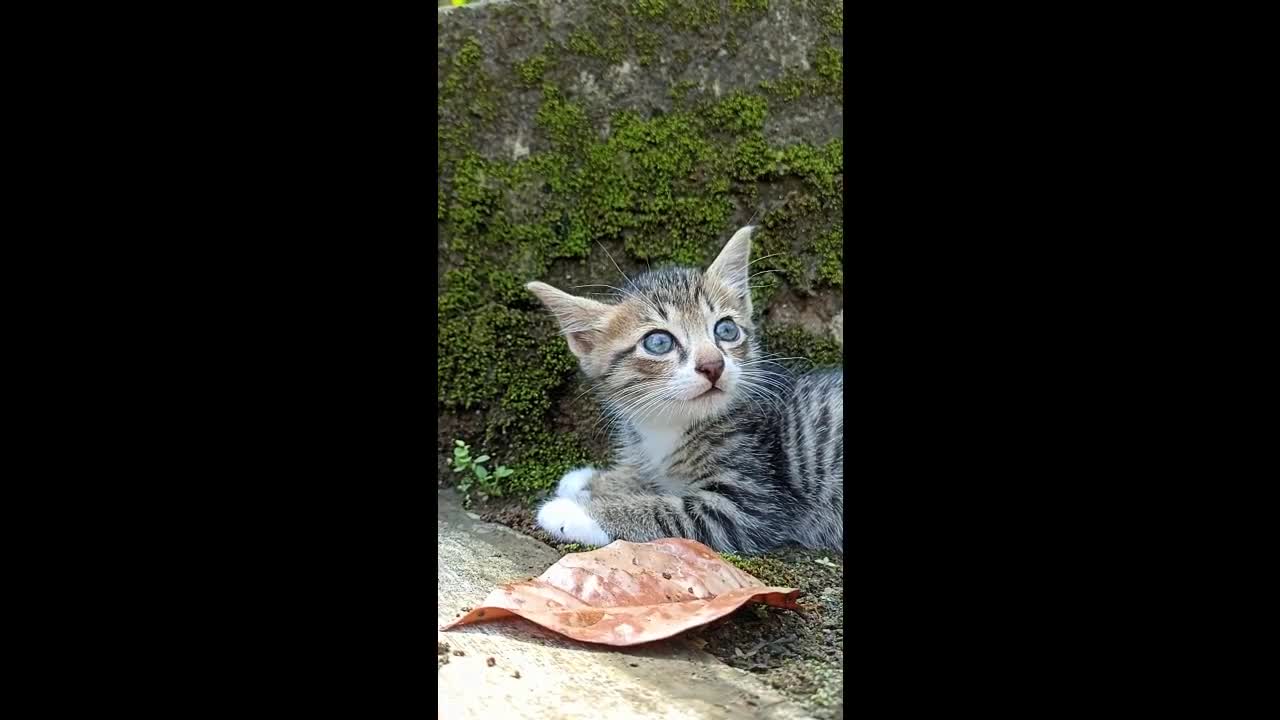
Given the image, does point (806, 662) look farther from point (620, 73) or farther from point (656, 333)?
point (620, 73)

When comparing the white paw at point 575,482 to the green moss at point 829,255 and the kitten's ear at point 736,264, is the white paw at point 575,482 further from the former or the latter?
the green moss at point 829,255

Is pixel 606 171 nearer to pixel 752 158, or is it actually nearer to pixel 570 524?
pixel 752 158

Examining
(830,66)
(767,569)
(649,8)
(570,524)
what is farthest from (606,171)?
(767,569)

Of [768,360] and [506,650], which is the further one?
[768,360]

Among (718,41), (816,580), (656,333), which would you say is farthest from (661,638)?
(718,41)

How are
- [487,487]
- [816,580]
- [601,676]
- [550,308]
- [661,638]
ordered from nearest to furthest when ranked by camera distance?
[601,676], [661,638], [816,580], [550,308], [487,487]

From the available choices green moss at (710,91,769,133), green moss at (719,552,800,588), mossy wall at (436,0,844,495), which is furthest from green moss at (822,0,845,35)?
green moss at (719,552,800,588)

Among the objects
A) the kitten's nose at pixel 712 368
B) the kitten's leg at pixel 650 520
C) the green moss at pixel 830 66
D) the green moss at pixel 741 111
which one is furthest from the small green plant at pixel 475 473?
the green moss at pixel 830 66
